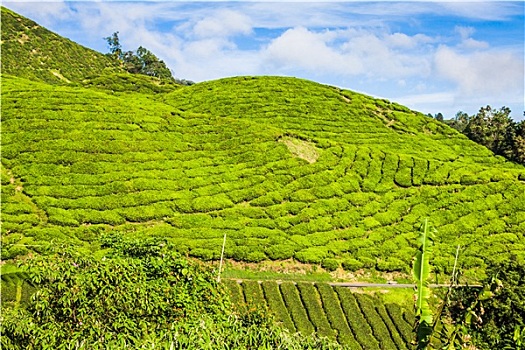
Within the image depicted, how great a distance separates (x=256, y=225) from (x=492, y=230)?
62.2 feet

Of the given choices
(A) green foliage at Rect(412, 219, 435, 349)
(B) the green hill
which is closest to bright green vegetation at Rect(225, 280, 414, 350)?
(B) the green hill

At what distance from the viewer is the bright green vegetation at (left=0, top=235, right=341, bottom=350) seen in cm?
1072

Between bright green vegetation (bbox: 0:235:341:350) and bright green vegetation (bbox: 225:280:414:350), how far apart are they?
11.8 meters

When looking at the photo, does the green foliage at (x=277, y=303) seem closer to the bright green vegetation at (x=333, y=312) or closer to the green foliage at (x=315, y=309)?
the bright green vegetation at (x=333, y=312)

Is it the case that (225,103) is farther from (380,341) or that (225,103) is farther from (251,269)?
(380,341)

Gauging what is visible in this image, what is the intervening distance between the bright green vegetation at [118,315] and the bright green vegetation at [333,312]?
11842 mm

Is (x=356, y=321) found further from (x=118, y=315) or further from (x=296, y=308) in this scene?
(x=118, y=315)

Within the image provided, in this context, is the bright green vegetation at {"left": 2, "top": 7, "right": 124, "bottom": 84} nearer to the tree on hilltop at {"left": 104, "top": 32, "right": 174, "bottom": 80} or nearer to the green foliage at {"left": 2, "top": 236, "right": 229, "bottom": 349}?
the tree on hilltop at {"left": 104, "top": 32, "right": 174, "bottom": 80}

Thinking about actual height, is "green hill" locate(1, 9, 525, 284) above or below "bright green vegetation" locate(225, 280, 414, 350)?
above

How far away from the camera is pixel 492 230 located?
41.6 meters

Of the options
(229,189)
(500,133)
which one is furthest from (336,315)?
(500,133)

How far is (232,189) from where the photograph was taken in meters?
40.8

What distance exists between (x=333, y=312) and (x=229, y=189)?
15.3 meters

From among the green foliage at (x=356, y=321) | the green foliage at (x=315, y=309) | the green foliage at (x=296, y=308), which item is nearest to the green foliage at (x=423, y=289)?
the green foliage at (x=296, y=308)
